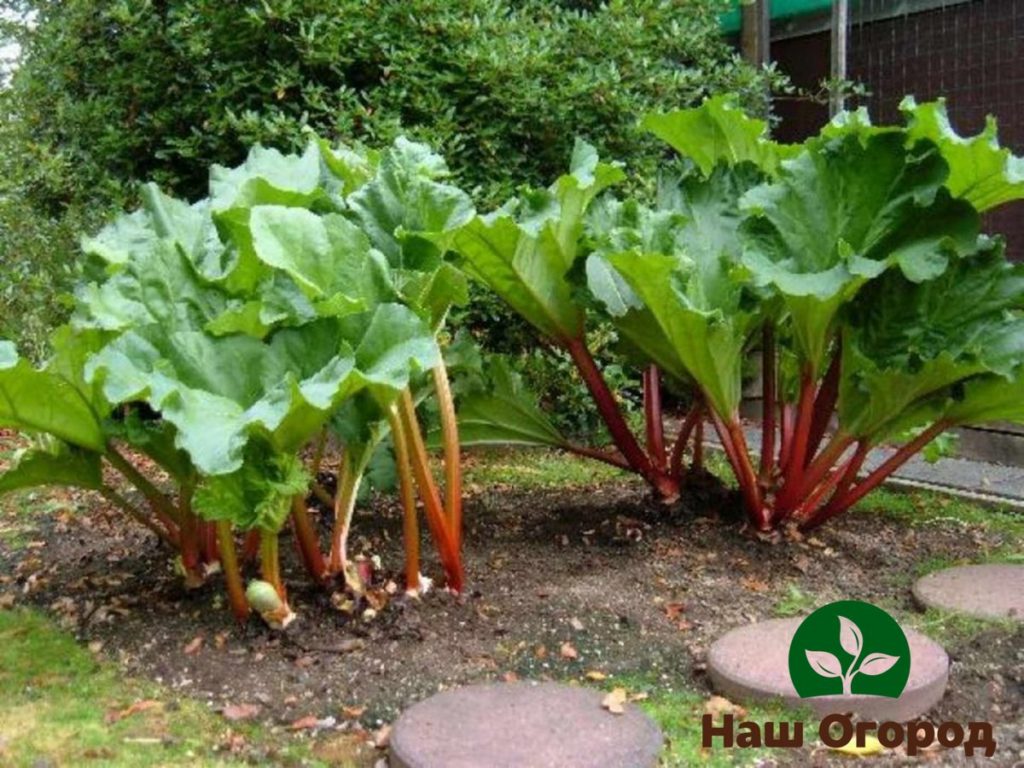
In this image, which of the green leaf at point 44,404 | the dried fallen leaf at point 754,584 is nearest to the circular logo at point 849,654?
the dried fallen leaf at point 754,584

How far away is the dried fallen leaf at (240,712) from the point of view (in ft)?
7.18

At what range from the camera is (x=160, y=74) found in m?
4.25

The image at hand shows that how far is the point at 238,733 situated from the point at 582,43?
314cm

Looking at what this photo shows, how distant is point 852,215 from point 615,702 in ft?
4.58

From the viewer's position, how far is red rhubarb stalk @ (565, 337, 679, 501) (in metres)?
3.31

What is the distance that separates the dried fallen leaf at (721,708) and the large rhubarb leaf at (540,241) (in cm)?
119

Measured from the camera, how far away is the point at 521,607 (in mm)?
2729

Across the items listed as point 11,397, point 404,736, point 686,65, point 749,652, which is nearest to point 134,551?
point 11,397

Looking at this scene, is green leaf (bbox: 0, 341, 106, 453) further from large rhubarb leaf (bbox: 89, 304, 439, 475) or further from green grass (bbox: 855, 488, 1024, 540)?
green grass (bbox: 855, 488, 1024, 540)

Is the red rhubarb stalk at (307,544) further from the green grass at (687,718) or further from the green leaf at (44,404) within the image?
the green grass at (687,718)

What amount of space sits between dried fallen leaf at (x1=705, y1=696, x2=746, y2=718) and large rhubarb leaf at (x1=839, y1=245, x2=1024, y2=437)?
Result: 110 centimetres

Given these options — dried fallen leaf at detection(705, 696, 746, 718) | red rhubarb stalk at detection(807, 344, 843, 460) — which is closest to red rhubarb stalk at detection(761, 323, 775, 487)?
red rhubarb stalk at detection(807, 344, 843, 460)

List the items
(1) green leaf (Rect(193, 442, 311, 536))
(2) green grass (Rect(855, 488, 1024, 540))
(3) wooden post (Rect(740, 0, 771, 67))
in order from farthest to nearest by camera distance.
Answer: (3) wooden post (Rect(740, 0, 771, 67))
(2) green grass (Rect(855, 488, 1024, 540))
(1) green leaf (Rect(193, 442, 311, 536))

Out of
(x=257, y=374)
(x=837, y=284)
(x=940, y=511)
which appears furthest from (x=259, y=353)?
(x=940, y=511)
